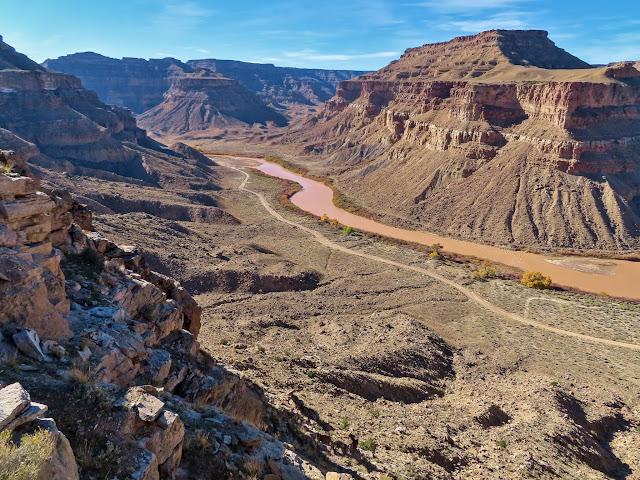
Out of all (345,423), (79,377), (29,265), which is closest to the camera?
(79,377)

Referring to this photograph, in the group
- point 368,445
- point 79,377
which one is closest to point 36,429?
point 79,377

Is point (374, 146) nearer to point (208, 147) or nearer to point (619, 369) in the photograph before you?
point (208, 147)

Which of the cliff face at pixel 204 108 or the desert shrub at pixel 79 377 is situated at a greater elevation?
the cliff face at pixel 204 108

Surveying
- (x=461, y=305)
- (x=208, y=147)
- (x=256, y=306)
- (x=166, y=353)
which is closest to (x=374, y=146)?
(x=208, y=147)

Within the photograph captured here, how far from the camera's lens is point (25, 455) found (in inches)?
240

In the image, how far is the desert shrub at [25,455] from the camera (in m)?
5.79

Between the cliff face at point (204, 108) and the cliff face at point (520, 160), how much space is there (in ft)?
317

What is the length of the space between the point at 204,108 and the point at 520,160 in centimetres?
14238

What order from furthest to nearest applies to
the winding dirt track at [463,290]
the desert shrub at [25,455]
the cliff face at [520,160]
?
1. the cliff face at [520,160]
2. the winding dirt track at [463,290]
3. the desert shrub at [25,455]

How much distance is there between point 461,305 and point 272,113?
16965 cm

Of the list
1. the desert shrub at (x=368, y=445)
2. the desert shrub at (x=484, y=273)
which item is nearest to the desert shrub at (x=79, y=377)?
the desert shrub at (x=368, y=445)

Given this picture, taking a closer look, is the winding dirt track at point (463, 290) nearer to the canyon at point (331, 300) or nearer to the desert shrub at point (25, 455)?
the canyon at point (331, 300)

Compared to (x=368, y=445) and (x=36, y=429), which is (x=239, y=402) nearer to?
(x=368, y=445)

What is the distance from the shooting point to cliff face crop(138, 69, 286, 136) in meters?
176
